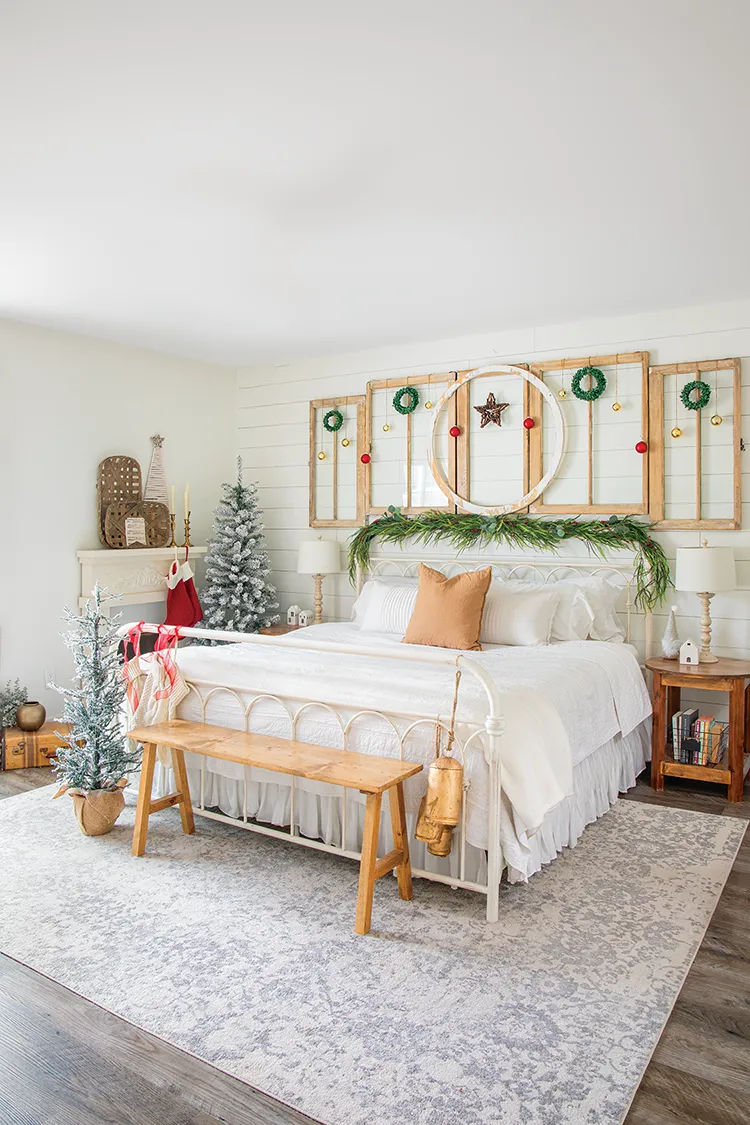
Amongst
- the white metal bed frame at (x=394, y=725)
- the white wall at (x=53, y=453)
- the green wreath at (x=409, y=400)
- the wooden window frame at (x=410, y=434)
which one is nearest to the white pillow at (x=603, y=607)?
the wooden window frame at (x=410, y=434)

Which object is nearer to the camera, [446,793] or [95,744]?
[446,793]

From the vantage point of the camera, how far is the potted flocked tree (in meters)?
3.78

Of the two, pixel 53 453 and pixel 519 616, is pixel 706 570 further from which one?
pixel 53 453

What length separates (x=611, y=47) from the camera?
7.48ft

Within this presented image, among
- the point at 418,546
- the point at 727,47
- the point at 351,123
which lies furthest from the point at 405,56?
the point at 418,546

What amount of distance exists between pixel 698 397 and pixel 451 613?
1.97 metres

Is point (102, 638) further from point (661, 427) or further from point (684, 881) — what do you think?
point (661, 427)

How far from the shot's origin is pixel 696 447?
4.89 metres

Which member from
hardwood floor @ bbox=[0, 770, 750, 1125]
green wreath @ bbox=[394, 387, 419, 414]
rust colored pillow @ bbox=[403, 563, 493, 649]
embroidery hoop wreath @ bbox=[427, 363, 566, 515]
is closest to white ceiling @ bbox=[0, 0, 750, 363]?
embroidery hoop wreath @ bbox=[427, 363, 566, 515]

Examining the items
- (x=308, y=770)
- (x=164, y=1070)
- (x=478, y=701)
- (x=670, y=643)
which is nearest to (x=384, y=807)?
(x=308, y=770)

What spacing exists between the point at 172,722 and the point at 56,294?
8.36 ft

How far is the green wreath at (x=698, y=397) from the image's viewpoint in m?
4.83

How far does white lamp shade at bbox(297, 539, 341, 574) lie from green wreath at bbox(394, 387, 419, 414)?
1.11m

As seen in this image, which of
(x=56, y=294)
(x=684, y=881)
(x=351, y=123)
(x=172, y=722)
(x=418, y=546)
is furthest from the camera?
(x=418, y=546)
